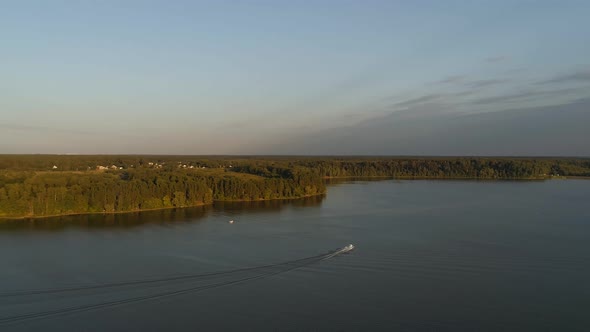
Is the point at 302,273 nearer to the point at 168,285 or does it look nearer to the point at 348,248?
the point at 348,248

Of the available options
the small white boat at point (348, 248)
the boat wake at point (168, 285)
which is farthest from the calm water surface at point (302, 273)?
the small white boat at point (348, 248)

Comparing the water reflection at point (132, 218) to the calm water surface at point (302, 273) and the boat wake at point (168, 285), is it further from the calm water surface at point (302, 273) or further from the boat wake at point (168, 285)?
the boat wake at point (168, 285)

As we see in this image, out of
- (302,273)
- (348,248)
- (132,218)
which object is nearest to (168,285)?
(302,273)

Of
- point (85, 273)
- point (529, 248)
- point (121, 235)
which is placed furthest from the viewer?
point (121, 235)

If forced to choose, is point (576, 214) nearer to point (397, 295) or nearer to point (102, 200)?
point (397, 295)

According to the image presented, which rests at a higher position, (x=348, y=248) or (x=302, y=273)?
(x=348, y=248)

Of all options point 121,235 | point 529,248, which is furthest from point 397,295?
point 121,235

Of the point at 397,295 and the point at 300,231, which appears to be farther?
the point at 300,231
